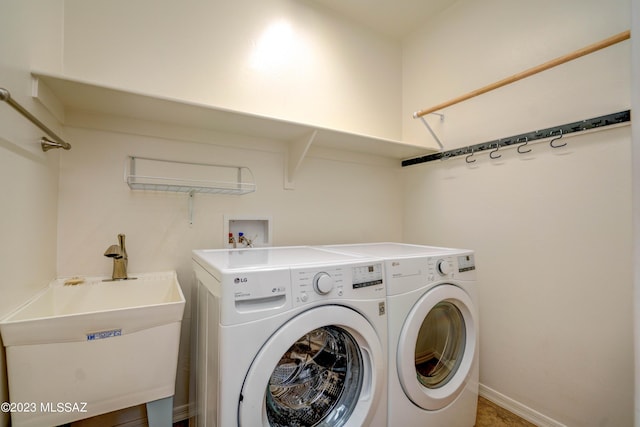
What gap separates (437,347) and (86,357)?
5.04ft

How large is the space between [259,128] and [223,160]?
0.98 ft

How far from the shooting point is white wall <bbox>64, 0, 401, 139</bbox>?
1.39m

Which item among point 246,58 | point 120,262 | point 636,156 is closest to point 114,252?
point 120,262

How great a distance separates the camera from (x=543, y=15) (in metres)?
1.57

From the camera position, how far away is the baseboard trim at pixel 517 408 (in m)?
1.52

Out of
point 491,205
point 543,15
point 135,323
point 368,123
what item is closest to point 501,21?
point 543,15

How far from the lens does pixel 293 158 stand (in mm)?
1849

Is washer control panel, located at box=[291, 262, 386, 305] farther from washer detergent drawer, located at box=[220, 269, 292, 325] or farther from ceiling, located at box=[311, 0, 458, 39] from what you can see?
ceiling, located at box=[311, 0, 458, 39]

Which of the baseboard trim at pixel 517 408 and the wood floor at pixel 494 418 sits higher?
the baseboard trim at pixel 517 408

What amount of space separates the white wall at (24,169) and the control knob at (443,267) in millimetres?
1633

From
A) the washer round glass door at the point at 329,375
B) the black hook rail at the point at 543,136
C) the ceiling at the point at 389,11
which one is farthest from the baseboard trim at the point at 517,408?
the ceiling at the point at 389,11

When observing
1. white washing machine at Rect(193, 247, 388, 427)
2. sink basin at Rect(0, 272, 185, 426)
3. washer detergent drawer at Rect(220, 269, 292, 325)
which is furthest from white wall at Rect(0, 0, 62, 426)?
washer detergent drawer at Rect(220, 269, 292, 325)

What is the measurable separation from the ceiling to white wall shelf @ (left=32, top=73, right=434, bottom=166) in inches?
41.2

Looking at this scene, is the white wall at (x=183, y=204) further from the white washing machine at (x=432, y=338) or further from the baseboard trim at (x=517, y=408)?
the baseboard trim at (x=517, y=408)
